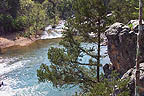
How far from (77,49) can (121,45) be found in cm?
600

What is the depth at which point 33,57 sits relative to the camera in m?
39.7

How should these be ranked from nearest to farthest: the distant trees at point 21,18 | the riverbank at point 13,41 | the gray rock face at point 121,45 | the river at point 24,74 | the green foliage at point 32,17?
1. the gray rock face at point 121,45
2. the river at point 24,74
3. the riverbank at point 13,41
4. the distant trees at point 21,18
5. the green foliage at point 32,17

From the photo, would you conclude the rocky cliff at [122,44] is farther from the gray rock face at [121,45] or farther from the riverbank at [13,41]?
the riverbank at [13,41]

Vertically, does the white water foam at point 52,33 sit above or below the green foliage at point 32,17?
below

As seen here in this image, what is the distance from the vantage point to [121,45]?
20.7m

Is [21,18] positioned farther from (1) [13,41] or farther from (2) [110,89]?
(2) [110,89]

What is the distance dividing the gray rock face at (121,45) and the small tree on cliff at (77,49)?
3.40 m

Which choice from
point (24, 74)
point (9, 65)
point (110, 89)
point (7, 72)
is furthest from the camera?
point (9, 65)

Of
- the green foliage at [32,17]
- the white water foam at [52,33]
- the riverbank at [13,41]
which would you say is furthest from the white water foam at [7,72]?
the white water foam at [52,33]

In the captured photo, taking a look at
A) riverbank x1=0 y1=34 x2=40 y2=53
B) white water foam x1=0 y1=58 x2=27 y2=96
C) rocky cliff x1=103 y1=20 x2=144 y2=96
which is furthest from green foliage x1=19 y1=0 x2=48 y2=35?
rocky cliff x1=103 y1=20 x2=144 y2=96

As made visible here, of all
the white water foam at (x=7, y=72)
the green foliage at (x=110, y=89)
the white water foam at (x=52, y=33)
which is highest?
the green foliage at (x=110, y=89)

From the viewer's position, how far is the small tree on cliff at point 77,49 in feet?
53.1

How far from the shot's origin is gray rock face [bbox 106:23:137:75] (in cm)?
1928

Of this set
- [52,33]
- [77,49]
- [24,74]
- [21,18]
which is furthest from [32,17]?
[77,49]
